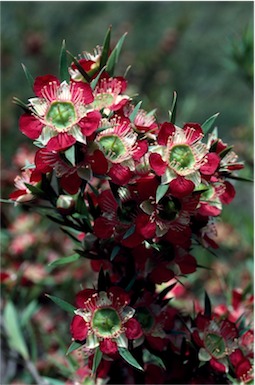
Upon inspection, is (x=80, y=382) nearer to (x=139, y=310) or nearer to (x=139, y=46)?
(x=139, y=310)

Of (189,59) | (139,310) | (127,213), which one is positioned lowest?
(189,59)

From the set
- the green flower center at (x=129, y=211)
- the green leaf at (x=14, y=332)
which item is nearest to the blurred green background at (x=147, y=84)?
the green leaf at (x=14, y=332)

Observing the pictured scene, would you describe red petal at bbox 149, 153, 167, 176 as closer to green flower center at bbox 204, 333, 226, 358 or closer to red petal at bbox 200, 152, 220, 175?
red petal at bbox 200, 152, 220, 175

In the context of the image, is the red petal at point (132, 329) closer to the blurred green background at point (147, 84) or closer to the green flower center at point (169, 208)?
the green flower center at point (169, 208)

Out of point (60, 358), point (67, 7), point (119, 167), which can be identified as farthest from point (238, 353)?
point (67, 7)

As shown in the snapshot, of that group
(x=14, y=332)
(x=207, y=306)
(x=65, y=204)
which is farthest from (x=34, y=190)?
(x=14, y=332)

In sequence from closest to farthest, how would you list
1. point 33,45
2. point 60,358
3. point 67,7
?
point 60,358 < point 33,45 < point 67,7
